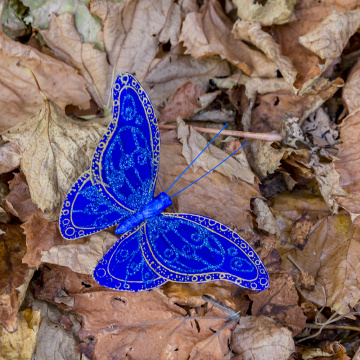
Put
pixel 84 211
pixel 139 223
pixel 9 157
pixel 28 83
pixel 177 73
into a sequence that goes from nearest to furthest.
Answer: pixel 84 211
pixel 139 223
pixel 9 157
pixel 28 83
pixel 177 73

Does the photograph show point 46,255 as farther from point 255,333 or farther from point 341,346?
point 341,346

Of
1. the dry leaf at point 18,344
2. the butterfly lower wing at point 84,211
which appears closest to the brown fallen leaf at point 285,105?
the butterfly lower wing at point 84,211

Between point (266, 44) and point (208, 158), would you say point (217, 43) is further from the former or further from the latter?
point (208, 158)

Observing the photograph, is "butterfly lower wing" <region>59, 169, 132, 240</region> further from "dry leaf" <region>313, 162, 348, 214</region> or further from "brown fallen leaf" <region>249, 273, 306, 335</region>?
"dry leaf" <region>313, 162, 348, 214</region>

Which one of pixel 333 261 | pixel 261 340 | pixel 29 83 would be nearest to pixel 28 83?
pixel 29 83

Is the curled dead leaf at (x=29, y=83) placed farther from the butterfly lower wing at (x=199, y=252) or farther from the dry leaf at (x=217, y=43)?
the butterfly lower wing at (x=199, y=252)

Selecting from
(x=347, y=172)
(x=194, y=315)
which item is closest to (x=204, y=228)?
(x=194, y=315)
